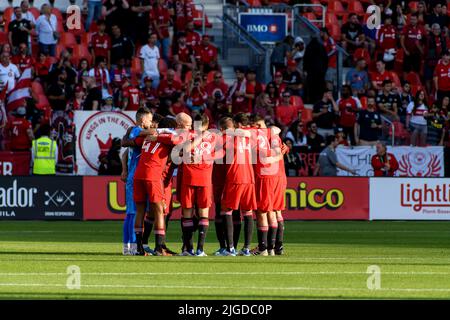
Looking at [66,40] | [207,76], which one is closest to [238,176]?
[207,76]

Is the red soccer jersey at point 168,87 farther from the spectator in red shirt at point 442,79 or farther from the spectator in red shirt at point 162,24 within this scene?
the spectator in red shirt at point 442,79

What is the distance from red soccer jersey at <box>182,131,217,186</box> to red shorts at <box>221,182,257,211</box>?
14.5 inches

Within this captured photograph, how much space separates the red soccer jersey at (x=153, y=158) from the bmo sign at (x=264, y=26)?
67.3 feet

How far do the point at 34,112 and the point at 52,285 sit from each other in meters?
19.2

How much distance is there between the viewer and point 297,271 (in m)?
17.0

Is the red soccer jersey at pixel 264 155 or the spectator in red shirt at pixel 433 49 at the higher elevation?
the spectator in red shirt at pixel 433 49

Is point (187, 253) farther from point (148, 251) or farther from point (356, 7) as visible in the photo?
point (356, 7)

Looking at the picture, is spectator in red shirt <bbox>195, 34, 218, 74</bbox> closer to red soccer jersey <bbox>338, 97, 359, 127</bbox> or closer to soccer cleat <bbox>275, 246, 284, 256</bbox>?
red soccer jersey <bbox>338, 97, 359, 127</bbox>

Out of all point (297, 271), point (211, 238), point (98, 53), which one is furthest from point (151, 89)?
point (297, 271)

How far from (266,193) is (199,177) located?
47.4 inches

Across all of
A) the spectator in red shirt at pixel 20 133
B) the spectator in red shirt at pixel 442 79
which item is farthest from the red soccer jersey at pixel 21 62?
the spectator in red shirt at pixel 442 79

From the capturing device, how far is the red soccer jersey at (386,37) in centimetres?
3934
